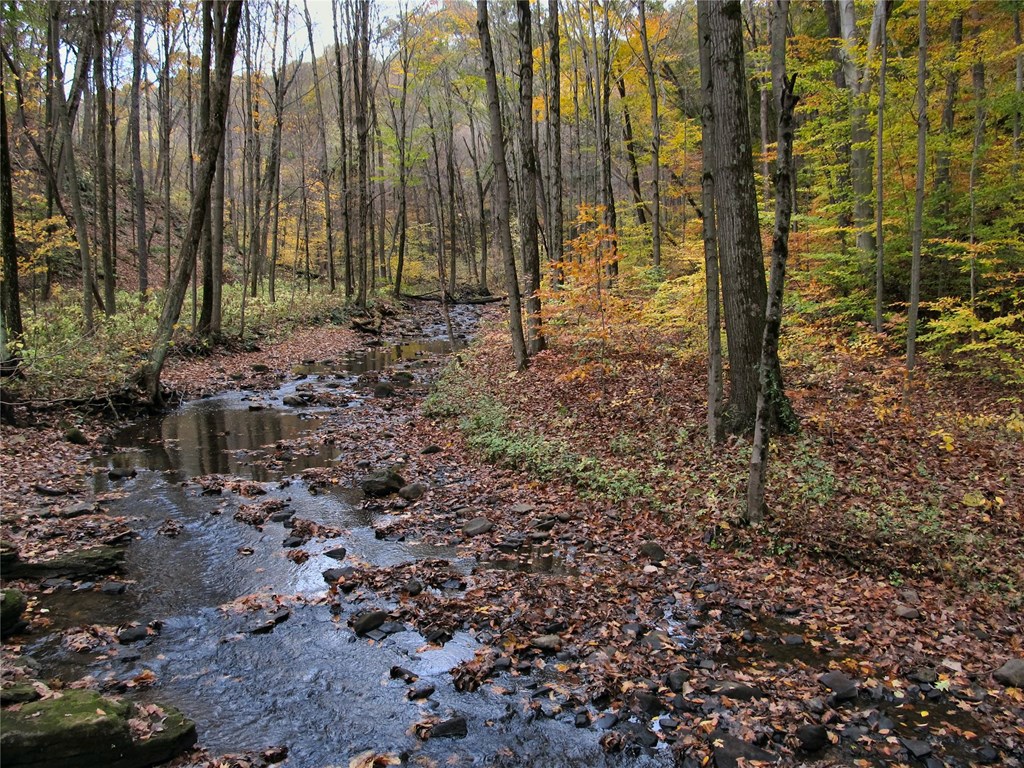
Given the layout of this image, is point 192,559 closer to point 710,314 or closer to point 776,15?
point 710,314

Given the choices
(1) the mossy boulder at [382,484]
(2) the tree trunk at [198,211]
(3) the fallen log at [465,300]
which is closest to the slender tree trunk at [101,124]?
(2) the tree trunk at [198,211]

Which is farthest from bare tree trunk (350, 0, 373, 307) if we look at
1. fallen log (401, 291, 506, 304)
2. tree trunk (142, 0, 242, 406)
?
tree trunk (142, 0, 242, 406)

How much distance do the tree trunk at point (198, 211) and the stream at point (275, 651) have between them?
4235 millimetres

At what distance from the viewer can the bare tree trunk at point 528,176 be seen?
13977mm

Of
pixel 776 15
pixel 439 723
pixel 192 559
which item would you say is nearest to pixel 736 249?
pixel 776 15

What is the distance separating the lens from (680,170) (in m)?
23.9

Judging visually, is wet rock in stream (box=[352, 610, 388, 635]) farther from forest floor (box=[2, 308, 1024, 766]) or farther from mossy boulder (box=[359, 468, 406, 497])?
mossy boulder (box=[359, 468, 406, 497])

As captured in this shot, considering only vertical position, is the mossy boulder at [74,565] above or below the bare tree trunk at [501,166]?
below

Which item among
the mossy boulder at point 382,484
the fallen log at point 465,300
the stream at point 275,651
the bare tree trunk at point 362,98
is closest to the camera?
the stream at point 275,651

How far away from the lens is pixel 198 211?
13234 mm

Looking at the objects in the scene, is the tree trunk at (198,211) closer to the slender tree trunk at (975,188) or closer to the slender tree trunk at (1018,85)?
the slender tree trunk at (975,188)

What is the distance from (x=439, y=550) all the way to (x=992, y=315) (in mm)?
12783

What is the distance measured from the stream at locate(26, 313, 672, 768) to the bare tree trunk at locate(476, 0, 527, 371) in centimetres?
615

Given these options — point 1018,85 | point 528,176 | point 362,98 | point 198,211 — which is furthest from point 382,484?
point 362,98
